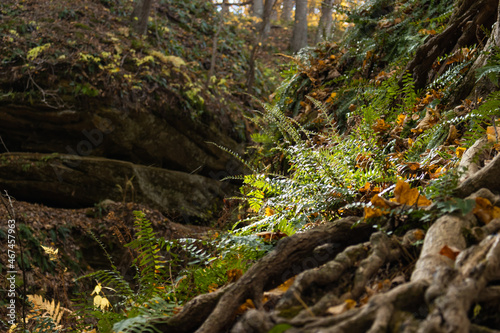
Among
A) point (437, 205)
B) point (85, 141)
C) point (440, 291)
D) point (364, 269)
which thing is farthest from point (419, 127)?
point (85, 141)

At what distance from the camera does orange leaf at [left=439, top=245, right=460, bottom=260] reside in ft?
4.70

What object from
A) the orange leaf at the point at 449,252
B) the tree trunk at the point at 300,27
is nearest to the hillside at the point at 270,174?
the orange leaf at the point at 449,252

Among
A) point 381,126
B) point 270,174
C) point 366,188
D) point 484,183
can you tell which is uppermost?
point 381,126

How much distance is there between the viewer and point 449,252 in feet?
4.73

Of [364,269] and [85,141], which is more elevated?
[364,269]

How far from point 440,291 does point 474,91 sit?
2573 millimetres

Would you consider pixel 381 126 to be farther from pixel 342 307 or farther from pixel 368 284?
pixel 342 307

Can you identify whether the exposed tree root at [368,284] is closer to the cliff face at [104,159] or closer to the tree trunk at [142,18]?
the cliff face at [104,159]

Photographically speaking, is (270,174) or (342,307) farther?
(270,174)

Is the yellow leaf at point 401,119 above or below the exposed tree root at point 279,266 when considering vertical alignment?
above

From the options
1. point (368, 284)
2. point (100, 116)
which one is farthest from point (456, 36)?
point (100, 116)

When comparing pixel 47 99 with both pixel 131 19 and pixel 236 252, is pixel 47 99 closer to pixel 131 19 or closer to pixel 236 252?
pixel 131 19

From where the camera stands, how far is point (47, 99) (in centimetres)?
862

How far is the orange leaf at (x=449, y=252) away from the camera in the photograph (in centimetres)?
143
